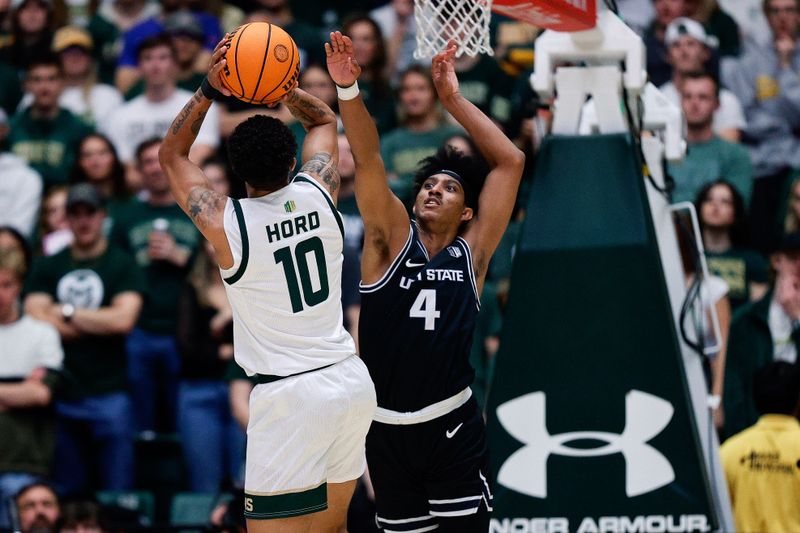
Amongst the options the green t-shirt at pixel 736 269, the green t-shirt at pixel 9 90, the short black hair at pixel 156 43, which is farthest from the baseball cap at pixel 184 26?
the green t-shirt at pixel 736 269

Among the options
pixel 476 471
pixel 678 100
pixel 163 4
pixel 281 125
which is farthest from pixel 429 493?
pixel 163 4

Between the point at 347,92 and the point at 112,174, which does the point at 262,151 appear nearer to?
the point at 347,92

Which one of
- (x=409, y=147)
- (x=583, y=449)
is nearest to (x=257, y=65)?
(x=583, y=449)

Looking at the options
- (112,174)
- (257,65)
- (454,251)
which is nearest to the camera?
(257,65)

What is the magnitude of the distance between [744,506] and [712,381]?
71.8 inches

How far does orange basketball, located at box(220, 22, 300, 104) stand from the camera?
20.0 feet

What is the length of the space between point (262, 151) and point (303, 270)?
542 mm

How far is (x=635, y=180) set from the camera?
24.6ft

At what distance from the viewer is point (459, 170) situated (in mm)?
7242

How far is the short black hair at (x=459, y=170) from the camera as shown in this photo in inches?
283

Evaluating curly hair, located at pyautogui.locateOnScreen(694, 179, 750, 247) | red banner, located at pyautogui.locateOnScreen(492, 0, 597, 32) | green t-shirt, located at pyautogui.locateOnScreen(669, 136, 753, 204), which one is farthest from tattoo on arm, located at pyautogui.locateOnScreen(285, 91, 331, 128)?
green t-shirt, located at pyautogui.locateOnScreen(669, 136, 753, 204)

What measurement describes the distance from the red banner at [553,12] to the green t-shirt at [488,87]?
430 centimetres

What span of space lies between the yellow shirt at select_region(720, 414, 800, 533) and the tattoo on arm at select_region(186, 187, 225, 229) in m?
3.70

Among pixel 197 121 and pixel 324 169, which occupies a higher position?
pixel 197 121
